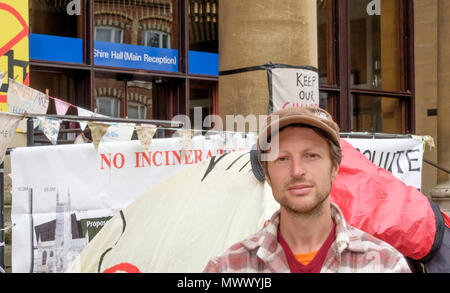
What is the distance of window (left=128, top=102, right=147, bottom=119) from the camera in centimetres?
1135

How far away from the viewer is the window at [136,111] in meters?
11.4

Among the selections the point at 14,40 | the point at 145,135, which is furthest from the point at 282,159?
the point at 14,40

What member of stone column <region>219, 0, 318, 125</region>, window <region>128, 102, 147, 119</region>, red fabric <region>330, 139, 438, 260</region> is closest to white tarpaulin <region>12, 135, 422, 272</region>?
stone column <region>219, 0, 318, 125</region>

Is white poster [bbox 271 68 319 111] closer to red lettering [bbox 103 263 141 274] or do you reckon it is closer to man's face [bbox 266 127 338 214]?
red lettering [bbox 103 263 141 274]

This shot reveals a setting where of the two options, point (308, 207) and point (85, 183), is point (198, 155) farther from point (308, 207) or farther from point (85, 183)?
point (308, 207)

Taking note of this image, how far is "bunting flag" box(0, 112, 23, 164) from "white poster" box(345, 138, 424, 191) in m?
3.62

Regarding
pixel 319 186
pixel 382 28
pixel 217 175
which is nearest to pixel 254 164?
pixel 217 175

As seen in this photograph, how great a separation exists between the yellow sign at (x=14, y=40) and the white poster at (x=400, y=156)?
15.1ft

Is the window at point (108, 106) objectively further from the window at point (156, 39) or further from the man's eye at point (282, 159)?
the man's eye at point (282, 159)

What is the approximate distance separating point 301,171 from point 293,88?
15.4 feet

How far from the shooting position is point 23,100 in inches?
244

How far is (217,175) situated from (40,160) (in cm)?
278

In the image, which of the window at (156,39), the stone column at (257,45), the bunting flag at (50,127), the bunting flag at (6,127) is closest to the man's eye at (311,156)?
the bunting flag at (6,127)
